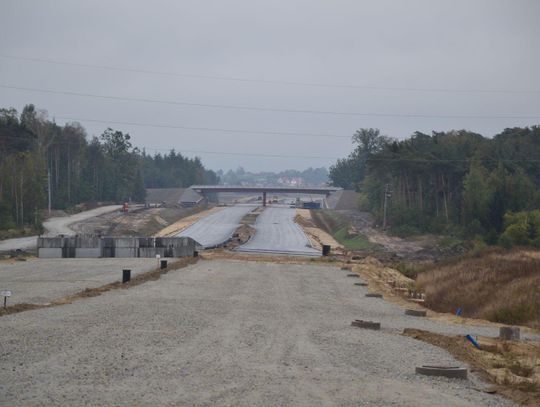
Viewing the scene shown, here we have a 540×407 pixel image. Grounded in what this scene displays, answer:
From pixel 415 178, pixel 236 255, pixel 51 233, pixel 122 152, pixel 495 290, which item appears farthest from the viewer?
pixel 122 152

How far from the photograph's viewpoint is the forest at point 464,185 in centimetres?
8575

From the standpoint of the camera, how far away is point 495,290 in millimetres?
39625

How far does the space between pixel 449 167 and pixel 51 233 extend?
48855 millimetres

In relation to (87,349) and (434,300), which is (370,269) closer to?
(434,300)

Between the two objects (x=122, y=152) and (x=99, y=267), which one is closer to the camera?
(x=99, y=267)

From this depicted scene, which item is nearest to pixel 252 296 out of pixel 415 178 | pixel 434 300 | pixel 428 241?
pixel 434 300

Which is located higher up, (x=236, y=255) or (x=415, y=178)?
(x=415, y=178)

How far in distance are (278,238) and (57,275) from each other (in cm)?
4572

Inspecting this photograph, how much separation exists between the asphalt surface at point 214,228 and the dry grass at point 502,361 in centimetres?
5189

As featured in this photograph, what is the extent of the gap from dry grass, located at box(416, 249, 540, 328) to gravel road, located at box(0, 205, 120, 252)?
35380 millimetres

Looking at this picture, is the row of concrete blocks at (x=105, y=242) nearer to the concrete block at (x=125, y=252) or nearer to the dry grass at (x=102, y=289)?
the concrete block at (x=125, y=252)

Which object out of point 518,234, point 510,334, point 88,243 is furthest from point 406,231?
point 510,334

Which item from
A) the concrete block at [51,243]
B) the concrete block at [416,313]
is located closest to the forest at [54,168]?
the concrete block at [51,243]

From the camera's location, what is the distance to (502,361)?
1934 cm
